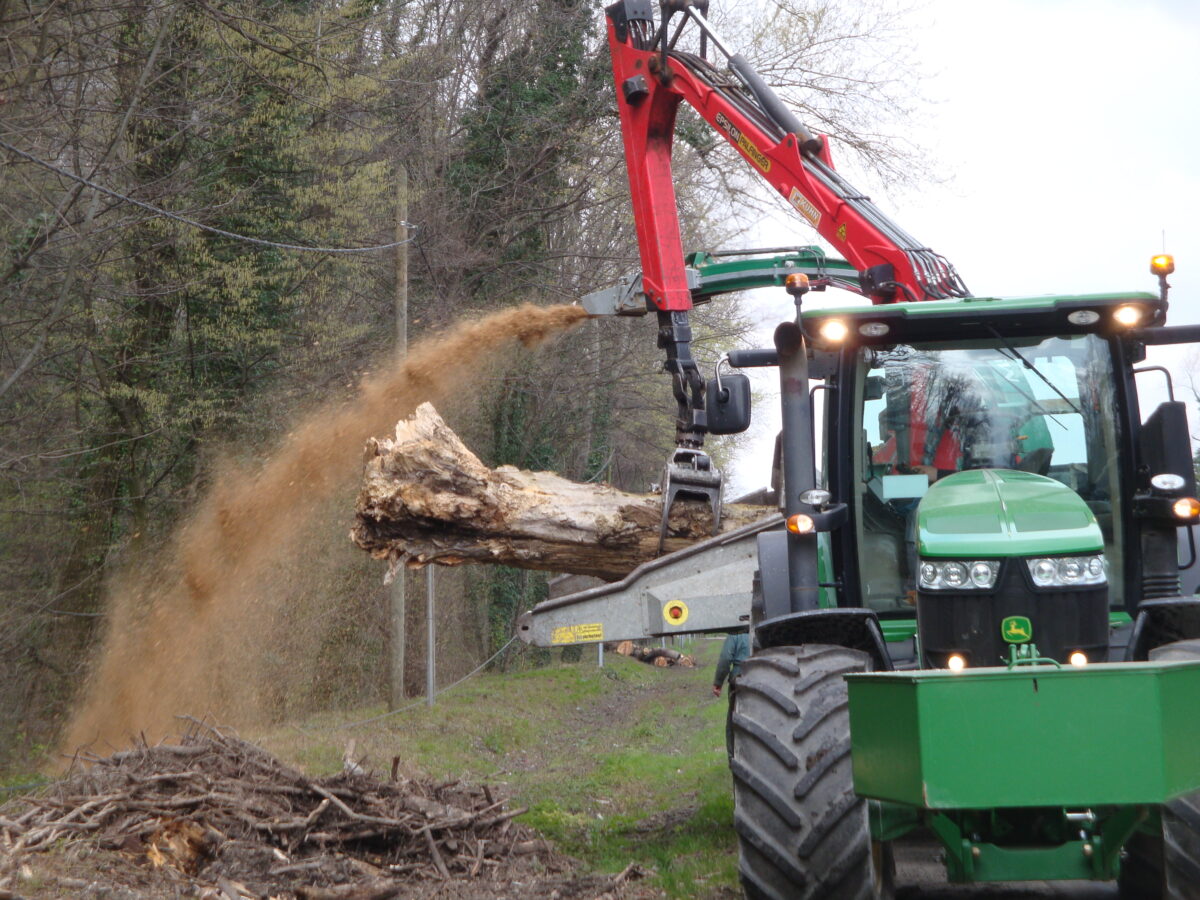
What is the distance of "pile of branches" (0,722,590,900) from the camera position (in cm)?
658

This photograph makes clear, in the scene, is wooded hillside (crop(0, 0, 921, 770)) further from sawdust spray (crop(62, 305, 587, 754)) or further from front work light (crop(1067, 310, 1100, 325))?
front work light (crop(1067, 310, 1100, 325))

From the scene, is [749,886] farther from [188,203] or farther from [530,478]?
[188,203]

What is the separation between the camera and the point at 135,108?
12539mm

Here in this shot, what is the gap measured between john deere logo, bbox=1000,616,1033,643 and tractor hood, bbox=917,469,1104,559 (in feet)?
0.83

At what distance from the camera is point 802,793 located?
472 centimetres

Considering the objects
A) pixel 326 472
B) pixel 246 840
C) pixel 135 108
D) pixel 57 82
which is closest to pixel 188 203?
pixel 135 108

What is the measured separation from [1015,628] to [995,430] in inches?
51.2

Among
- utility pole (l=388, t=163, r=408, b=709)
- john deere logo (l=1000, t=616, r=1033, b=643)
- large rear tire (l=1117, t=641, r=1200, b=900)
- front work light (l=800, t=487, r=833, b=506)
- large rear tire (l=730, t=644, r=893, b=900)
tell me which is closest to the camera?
large rear tire (l=1117, t=641, r=1200, b=900)

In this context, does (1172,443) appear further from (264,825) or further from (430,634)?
(430,634)

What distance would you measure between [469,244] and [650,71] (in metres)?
11.0

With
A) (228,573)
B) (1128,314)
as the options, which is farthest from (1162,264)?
(228,573)

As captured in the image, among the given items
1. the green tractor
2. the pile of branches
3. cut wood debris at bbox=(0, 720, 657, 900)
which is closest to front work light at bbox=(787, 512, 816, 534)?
the green tractor

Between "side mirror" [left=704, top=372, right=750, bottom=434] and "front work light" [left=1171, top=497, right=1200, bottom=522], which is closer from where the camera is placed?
"front work light" [left=1171, top=497, right=1200, bottom=522]

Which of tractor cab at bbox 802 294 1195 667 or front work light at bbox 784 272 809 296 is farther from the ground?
front work light at bbox 784 272 809 296
